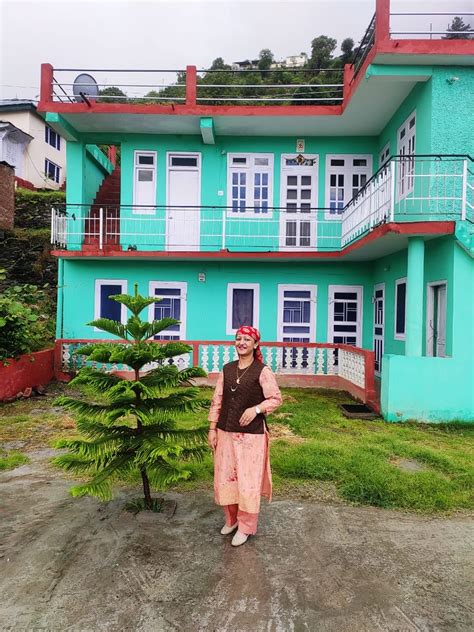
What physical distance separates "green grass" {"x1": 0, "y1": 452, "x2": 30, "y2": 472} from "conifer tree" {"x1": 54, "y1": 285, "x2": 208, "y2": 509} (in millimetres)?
1988

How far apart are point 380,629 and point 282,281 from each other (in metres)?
9.61

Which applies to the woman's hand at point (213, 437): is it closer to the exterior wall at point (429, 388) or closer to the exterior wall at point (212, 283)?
the exterior wall at point (429, 388)

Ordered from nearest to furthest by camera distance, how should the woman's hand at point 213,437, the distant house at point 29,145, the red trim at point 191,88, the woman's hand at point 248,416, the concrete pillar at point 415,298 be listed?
1. the woman's hand at point 248,416
2. the woman's hand at point 213,437
3. the concrete pillar at point 415,298
4. the red trim at point 191,88
5. the distant house at point 29,145

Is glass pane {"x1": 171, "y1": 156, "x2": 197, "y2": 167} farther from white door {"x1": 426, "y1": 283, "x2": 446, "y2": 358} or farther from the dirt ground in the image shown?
the dirt ground

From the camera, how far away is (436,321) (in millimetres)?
8523

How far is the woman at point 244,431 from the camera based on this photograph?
11.0ft

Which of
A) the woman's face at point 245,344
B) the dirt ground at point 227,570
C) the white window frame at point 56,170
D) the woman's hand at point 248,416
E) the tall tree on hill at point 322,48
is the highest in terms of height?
the tall tree on hill at point 322,48

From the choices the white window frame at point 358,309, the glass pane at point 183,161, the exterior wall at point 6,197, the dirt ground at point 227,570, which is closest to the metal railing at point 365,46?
the glass pane at point 183,161

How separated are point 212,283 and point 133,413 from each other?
27.0 feet

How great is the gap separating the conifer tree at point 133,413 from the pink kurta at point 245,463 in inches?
12.3

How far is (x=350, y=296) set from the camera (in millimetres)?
11781

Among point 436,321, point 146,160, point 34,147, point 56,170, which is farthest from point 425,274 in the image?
point 56,170

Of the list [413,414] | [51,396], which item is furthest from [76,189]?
[413,414]

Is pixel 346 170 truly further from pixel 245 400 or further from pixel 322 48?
pixel 322 48
